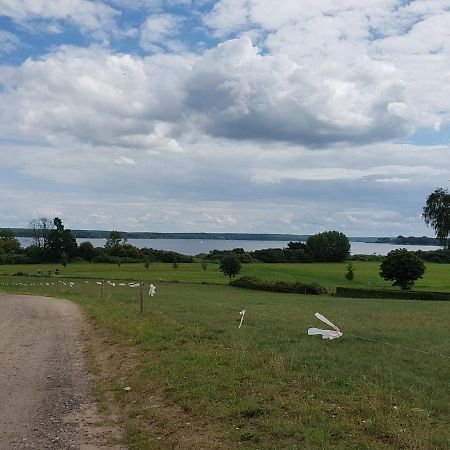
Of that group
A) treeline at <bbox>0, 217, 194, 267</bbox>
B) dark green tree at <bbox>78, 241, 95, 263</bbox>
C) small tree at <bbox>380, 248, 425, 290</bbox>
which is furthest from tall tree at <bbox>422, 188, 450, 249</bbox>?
dark green tree at <bbox>78, 241, 95, 263</bbox>

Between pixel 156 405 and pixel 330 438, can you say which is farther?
pixel 156 405

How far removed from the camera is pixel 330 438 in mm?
6781

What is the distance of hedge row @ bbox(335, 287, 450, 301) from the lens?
52656 millimetres

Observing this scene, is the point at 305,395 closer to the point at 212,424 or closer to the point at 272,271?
the point at 212,424

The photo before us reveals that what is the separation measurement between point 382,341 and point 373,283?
201ft

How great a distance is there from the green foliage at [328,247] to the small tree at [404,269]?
70418 millimetres

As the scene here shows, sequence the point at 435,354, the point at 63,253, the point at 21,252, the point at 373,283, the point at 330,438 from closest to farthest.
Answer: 1. the point at 330,438
2. the point at 435,354
3. the point at 373,283
4. the point at 63,253
5. the point at 21,252

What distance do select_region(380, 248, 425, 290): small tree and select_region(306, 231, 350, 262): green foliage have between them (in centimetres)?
7042

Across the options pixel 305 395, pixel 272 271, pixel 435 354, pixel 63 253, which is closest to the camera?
pixel 305 395

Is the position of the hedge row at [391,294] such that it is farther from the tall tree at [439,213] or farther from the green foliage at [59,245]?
the green foliage at [59,245]

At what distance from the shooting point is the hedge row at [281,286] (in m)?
59.4

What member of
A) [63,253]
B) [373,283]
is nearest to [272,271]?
[373,283]

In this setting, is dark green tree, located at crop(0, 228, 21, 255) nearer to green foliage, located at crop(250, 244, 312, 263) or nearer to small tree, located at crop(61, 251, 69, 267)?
small tree, located at crop(61, 251, 69, 267)

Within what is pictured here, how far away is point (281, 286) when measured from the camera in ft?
204
